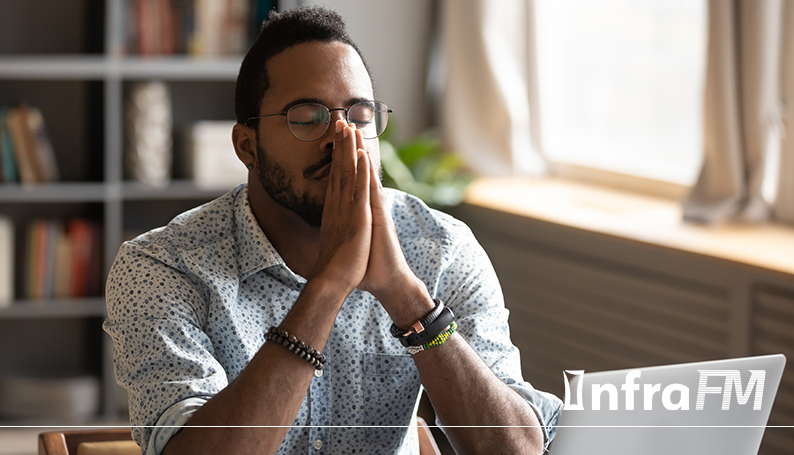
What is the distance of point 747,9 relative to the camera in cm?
216

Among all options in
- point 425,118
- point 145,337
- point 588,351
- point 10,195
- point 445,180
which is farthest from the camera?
point 425,118

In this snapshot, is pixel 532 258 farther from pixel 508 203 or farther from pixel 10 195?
pixel 10 195

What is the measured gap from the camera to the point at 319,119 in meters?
1.10

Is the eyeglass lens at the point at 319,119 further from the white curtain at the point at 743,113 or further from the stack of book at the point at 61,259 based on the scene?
the stack of book at the point at 61,259

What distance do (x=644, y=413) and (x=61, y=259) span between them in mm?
2252

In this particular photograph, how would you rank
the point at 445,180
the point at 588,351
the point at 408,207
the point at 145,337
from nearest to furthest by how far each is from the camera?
the point at 145,337 < the point at 408,207 < the point at 588,351 < the point at 445,180

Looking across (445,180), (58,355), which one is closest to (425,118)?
(445,180)

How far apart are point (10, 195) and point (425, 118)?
1465 mm

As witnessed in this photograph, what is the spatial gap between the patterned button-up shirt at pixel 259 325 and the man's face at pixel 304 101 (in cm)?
8

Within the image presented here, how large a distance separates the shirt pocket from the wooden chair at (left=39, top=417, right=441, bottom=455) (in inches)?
3.0

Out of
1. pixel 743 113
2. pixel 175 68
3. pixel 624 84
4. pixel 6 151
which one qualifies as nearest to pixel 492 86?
pixel 624 84

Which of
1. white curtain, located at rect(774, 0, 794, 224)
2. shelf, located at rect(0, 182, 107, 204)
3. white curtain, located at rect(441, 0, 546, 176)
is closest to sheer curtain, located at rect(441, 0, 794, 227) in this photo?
white curtain, located at rect(774, 0, 794, 224)

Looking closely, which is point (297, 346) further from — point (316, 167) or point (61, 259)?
point (61, 259)

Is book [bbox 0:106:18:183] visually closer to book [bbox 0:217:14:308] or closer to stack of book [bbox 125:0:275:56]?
book [bbox 0:217:14:308]
